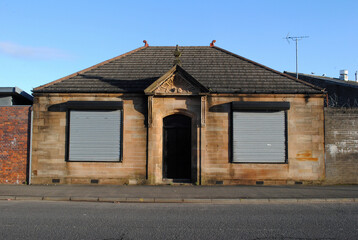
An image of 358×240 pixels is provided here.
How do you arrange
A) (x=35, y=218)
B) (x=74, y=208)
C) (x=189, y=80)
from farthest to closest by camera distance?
(x=189, y=80), (x=74, y=208), (x=35, y=218)

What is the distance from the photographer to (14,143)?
47.7 feet

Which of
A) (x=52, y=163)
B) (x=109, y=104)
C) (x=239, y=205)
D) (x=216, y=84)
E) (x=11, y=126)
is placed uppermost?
(x=216, y=84)

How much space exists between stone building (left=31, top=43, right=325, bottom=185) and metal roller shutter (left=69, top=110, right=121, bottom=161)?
0.04m

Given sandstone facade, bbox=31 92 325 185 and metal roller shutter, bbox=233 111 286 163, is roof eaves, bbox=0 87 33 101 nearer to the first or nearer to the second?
sandstone facade, bbox=31 92 325 185

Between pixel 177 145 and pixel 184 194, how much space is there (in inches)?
139

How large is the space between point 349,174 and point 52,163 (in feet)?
42.1

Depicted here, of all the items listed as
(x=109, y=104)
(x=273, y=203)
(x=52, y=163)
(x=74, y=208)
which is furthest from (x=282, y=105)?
(x=52, y=163)

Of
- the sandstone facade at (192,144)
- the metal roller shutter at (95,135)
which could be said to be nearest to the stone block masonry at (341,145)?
the sandstone facade at (192,144)

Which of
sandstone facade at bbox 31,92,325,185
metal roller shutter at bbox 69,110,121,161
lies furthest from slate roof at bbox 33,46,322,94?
metal roller shutter at bbox 69,110,121,161

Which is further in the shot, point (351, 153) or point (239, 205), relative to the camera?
point (351, 153)

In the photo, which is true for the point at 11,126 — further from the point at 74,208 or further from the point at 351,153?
the point at 351,153

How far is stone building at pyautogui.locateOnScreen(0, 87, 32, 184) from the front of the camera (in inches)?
567

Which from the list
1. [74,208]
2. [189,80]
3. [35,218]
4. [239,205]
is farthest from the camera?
[189,80]

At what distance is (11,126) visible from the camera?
14.6 m
